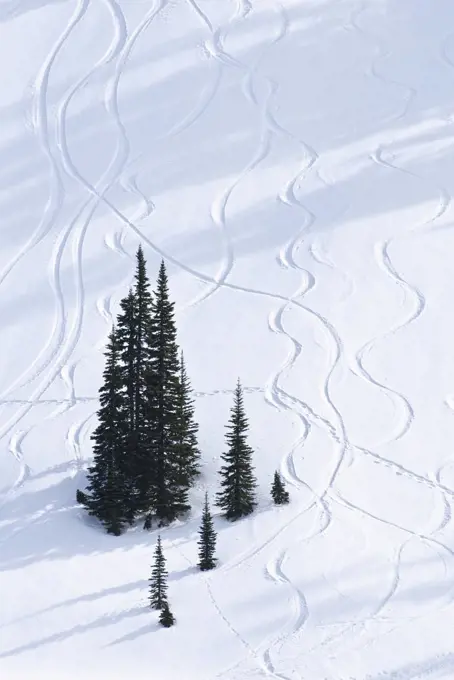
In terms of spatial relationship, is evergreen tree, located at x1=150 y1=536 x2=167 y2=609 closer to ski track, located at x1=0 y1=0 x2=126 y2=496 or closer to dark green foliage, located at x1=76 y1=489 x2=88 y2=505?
dark green foliage, located at x1=76 y1=489 x2=88 y2=505

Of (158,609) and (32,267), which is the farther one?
(32,267)

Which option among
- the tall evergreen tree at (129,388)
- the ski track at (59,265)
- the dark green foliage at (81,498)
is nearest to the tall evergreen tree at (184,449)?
the tall evergreen tree at (129,388)

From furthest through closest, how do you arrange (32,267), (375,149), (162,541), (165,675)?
1. (375,149)
2. (32,267)
3. (162,541)
4. (165,675)

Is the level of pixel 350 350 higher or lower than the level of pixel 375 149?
lower

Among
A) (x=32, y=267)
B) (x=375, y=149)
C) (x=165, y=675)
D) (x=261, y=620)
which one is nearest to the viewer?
(x=165, y=675)

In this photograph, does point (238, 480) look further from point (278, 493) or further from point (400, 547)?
point (400, 547)

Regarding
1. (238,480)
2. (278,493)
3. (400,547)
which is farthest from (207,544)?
(400,547)

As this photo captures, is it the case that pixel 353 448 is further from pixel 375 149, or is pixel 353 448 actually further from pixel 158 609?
pixel 375 149

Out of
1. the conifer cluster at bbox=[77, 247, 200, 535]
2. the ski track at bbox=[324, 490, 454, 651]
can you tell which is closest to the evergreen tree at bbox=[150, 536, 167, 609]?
the conifer cluster at bbox=[77, 247, 200, 535]

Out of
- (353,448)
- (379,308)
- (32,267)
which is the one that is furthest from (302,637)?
(32,267)
